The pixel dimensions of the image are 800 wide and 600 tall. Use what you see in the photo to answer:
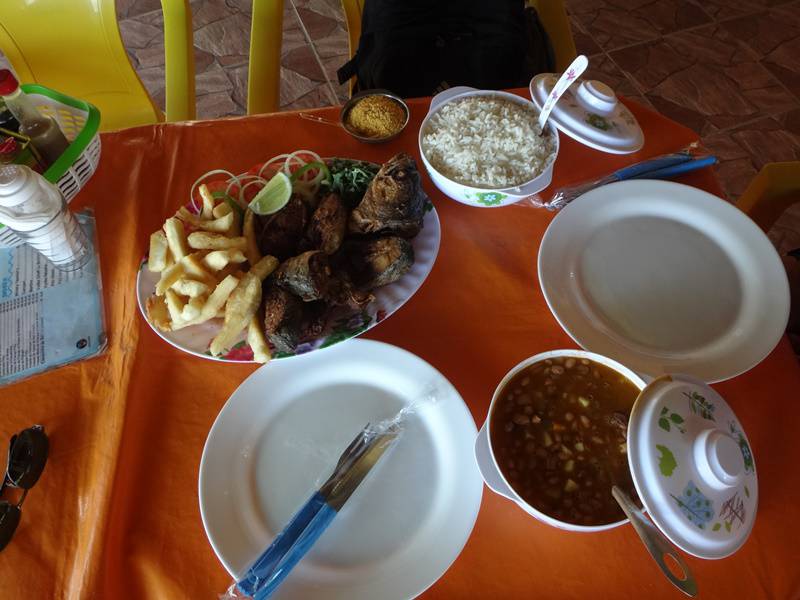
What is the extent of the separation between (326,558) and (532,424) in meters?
0.35

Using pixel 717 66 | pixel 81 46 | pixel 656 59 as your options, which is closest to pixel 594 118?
pixel 81 46

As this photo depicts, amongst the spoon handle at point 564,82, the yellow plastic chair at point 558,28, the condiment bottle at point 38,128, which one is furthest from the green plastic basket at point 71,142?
the yellow plastic chair at point 558,28

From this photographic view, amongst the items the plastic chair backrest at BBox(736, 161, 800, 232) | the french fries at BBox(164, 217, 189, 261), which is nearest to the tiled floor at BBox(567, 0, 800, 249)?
the plastic chair backrest at BBox(736, 161, 800, 232)

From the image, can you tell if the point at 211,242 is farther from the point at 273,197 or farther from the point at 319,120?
the point at 319,120

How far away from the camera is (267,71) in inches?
57.8

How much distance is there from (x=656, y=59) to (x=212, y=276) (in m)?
2.97

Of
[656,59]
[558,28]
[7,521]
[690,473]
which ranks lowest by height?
[7,521]

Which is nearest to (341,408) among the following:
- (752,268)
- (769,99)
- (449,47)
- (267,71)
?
(752,268)

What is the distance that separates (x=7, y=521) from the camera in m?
0.77

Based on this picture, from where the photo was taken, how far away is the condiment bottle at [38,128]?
102 cm

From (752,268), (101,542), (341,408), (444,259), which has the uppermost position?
(752,268)

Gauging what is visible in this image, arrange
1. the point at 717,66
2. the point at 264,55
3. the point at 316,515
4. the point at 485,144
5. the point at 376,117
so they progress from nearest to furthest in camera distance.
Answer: the point at 316,515, the point at 485,144, the point at 376,117, the point at 264,55, the point at 717,66

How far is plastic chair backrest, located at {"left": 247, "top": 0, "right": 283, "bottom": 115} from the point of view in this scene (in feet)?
4.77

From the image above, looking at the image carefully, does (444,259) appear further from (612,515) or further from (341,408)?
(612,515)
